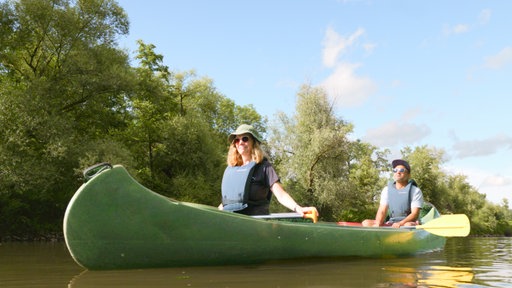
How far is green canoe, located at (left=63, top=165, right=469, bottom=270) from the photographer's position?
3758 mm

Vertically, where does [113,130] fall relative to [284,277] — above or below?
above

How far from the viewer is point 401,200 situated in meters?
7.19

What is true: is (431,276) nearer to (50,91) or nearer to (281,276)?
(281,276)

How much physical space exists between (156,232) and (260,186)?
1.35 metres

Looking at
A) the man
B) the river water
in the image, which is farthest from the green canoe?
the man

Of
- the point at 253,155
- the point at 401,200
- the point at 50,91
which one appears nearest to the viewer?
the point at 253,155

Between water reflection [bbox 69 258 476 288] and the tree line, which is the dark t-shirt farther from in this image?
the tree line

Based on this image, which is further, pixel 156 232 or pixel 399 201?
pixel 399 201

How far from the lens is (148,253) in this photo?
Answer: 4020mm

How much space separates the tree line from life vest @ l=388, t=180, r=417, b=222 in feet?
33.6

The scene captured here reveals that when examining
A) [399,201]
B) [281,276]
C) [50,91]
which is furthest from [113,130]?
[281,276]

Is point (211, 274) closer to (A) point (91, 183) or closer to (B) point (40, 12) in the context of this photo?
(A) point (91, 183)

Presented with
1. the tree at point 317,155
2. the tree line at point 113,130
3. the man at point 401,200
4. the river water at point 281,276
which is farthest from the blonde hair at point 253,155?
the tree at point 317,155

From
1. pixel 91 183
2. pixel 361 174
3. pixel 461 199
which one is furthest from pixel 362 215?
pixel 91 183
